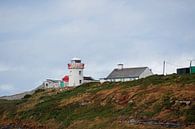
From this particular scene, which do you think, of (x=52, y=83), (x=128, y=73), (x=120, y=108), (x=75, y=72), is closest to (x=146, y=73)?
(x=128, y=73)

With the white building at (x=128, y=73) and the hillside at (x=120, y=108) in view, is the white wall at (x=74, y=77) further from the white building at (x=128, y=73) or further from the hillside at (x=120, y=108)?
the hillside at (x=120, y=108)

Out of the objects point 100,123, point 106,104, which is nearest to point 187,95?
point 100,123

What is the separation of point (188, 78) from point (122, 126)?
11152 millimetres

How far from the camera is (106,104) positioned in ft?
162

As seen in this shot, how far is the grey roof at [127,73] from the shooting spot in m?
76.3

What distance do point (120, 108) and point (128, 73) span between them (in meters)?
32.9

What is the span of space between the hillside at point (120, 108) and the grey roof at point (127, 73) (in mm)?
11447

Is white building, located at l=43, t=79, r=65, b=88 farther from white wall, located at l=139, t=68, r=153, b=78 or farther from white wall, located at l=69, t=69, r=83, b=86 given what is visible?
white wall, located at l=139, t=68, r=153, b=78

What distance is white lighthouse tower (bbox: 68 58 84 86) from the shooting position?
8741 cm

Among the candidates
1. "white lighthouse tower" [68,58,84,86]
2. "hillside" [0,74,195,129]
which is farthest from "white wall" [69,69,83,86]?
"hillside" [0,74,195,129]

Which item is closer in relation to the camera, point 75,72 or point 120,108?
point 120,108

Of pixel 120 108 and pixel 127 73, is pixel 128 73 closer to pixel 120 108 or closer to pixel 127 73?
pixel 127 73

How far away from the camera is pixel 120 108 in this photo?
4528 centimetres

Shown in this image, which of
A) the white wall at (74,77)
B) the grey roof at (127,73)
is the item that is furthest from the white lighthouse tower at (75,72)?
the grey roof at (127,73)
